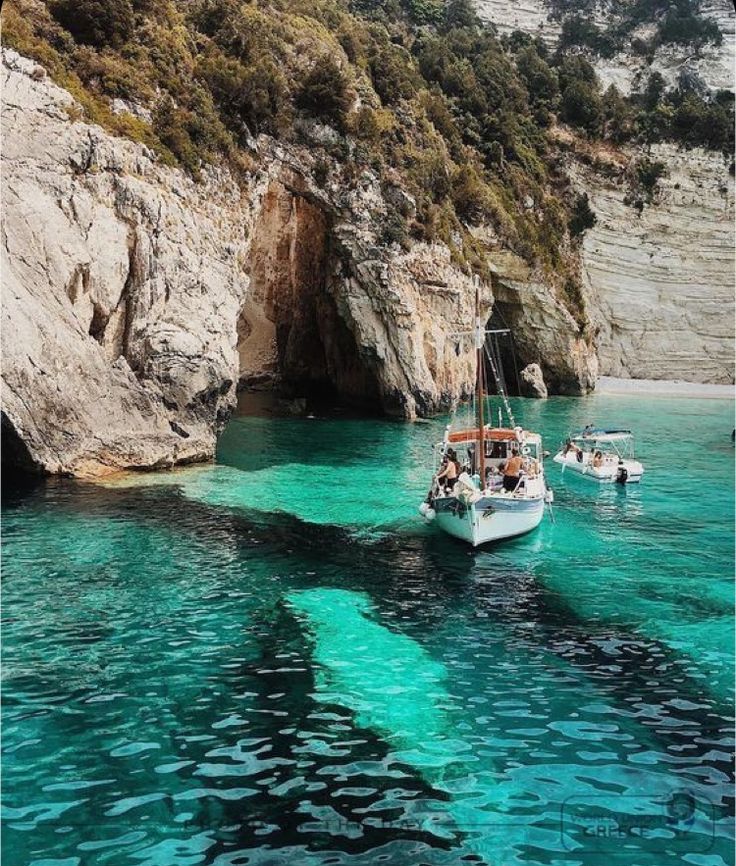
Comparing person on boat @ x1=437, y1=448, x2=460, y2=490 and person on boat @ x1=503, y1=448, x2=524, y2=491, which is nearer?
person on boat @ x1=437, y1=448, x2=460, y2=490

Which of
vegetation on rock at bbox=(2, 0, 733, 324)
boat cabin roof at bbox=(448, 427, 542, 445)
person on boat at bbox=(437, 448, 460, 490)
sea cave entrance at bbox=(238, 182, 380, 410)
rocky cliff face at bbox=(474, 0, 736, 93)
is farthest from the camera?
rocky cliff face at bbox=(474, 0, 736, 93)

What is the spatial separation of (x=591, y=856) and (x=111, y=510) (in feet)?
60.3

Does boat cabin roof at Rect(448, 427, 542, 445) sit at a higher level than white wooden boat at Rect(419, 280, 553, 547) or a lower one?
higher

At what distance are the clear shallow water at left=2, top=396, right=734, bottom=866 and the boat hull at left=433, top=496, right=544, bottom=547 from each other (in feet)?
1.81

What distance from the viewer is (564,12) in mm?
108125

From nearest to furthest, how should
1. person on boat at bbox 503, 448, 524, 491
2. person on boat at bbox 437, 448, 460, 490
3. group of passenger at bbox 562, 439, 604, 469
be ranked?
person on boat at bbox 437, 448, 460, 490 < person on boat at bbox 503, 448, 524, 491 < group of passenger at bbox 562, 439, 604, 469

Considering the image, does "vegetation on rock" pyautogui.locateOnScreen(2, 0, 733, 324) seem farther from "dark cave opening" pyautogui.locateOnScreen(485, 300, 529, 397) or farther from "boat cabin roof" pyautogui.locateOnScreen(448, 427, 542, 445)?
"boat cabin roof" pyautogui.locateOnScreen(448, 427, 542, 445)

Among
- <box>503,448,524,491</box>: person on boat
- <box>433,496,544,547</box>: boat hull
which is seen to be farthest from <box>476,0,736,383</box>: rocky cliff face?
<box>433,496,544,547</box>: boat hull

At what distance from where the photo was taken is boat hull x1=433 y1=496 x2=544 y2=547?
21.0 meters

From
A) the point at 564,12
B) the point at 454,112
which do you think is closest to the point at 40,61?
the point at 454,112

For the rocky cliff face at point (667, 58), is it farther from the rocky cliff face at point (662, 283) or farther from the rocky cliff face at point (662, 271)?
the rocky cliff face at point (662, 283)

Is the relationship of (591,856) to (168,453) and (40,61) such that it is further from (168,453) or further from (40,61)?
(40,61)

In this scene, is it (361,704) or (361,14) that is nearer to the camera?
(361,704)

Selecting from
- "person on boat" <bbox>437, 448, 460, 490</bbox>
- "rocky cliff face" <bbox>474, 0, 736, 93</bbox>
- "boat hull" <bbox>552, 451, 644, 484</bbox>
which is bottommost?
"boat hull" <bbox>552, 451, 644, 484</bbox>
